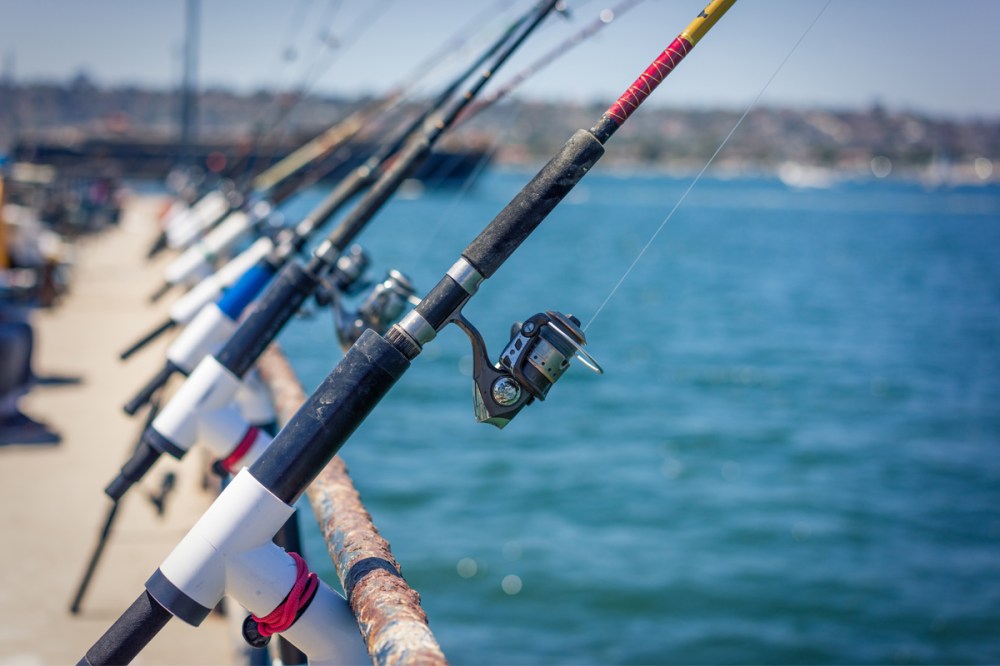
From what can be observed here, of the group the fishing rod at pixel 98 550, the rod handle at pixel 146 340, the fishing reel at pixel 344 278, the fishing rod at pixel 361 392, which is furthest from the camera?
the rod handle at pixel 146 340

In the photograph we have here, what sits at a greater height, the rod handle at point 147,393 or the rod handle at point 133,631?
the rod handle at point 147,393

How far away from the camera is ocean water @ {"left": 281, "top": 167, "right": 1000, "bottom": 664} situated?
853 cm

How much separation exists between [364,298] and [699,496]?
9401 millimetres

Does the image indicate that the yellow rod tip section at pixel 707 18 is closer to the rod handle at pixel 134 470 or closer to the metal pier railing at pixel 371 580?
the metal pier railing at pixel 371 580

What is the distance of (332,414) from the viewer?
6.31ft

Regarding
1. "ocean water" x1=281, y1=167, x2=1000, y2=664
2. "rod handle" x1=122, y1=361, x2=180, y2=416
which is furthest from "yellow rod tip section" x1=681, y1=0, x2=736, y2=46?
"rod handle" x1=122, y1=361, x2=180, y2=416

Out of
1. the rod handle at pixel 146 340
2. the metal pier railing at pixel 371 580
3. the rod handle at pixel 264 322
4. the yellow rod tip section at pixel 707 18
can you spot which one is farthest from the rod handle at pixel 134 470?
the yellow rod tip section at pixel 707 18

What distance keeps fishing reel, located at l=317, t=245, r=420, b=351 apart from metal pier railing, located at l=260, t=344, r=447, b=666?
1.20 feet

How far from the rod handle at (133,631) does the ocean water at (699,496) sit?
178 centimetres

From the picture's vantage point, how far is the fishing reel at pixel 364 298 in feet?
9.37

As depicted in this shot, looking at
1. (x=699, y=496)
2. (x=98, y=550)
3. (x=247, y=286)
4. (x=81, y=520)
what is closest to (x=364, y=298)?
(x=247, y=286)

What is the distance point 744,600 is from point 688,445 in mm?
5125

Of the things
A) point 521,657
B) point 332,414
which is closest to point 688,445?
point 521,657

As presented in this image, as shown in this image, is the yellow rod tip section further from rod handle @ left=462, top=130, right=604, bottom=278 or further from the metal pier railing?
the metal pier railing
